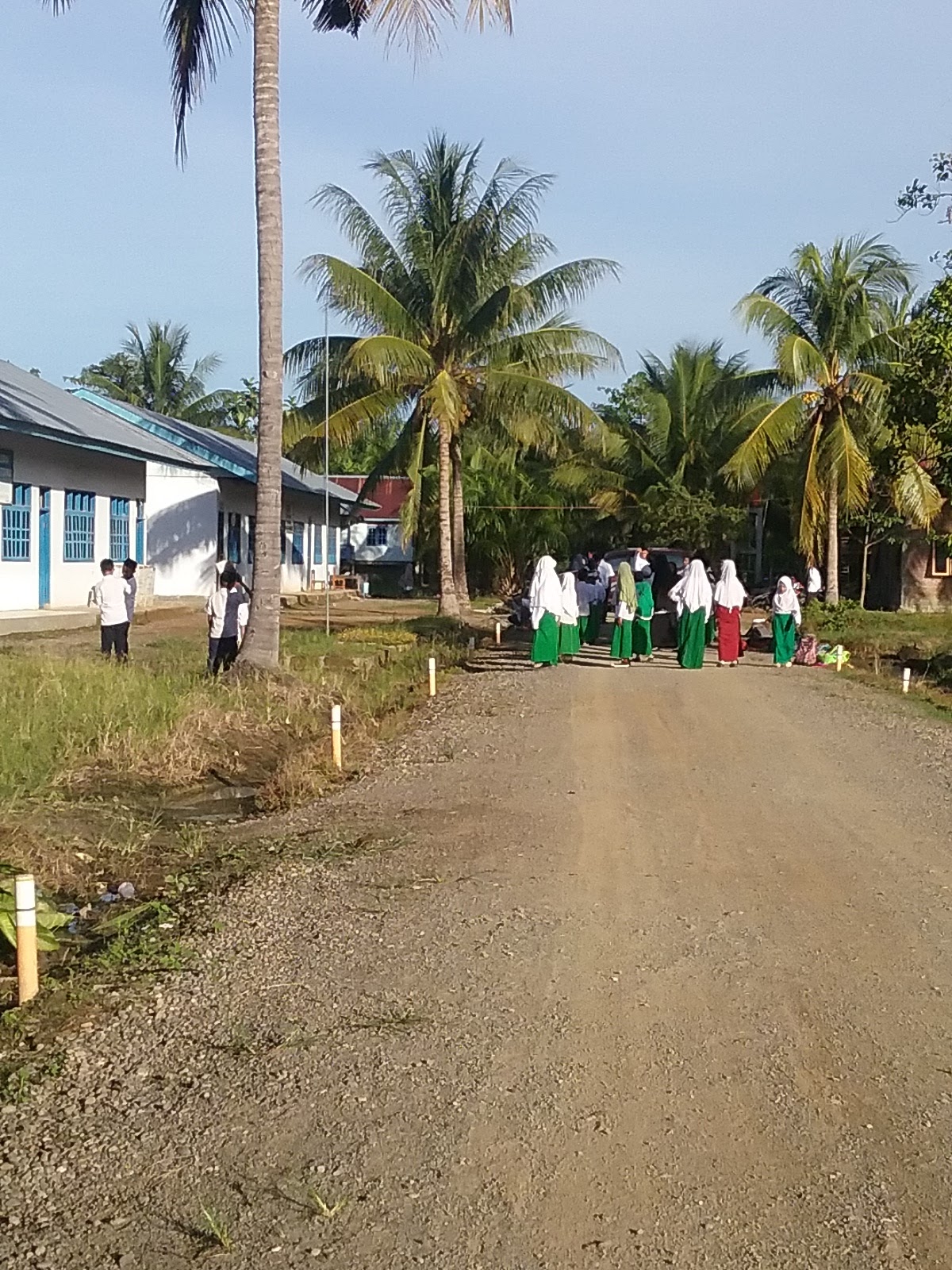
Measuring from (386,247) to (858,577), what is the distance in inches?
727

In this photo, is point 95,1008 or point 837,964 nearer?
point 95,1008

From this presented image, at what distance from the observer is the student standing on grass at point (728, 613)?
68.3ft

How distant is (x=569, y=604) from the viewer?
66.9ft

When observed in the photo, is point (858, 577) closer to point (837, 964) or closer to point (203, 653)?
point (203, 653)

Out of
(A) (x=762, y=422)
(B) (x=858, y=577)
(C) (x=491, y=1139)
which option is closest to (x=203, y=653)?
(A) (x=762, y=422)

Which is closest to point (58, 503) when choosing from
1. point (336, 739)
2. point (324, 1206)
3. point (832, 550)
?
point (336, 739)

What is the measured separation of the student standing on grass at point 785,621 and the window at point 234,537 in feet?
62.4

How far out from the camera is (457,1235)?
156 inches

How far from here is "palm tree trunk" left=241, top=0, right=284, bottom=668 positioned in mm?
16594

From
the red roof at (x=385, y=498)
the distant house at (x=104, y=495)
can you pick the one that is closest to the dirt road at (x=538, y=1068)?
the distant house at (x=104, y=495)

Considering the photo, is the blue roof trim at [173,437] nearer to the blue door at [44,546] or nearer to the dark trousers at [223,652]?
the blue door at [44,546]

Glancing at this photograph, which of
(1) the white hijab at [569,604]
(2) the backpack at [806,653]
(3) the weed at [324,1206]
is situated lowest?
(3) the weed at [324,1206]

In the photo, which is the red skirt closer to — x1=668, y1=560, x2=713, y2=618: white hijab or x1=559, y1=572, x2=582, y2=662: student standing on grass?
x1=668, y1=560, x2=713, y2=618: white hijab

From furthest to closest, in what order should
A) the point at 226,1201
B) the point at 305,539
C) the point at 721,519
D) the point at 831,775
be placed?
the point at 305,539, the point at 721,519, the point at 831,775, the point at 226,1201
